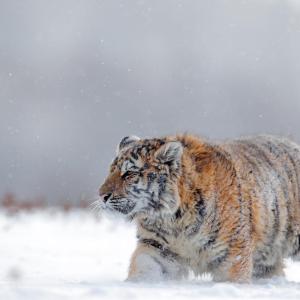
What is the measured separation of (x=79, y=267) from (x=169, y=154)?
2187mm

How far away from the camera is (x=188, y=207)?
6.56 m

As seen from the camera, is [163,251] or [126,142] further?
[126,142]

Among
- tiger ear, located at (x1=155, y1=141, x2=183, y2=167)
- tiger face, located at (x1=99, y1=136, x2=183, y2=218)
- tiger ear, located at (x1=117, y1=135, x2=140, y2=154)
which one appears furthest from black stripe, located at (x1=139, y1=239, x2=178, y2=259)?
tiger ear, located at (x1=117, y1=135, x2=140, y2=154)

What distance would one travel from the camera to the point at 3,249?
944 centimetres

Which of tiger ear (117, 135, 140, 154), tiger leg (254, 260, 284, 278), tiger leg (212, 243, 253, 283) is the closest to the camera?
tiger leg (212, 243, 253, 283)

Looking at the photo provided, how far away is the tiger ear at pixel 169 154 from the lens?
6660 mm

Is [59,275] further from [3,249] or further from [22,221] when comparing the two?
[22,221]

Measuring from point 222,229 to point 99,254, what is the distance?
3.70 meters

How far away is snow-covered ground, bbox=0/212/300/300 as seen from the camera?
443cm

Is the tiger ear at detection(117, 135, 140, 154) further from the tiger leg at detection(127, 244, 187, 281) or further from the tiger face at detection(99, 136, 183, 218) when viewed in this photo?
the tiger leg at detection(127, 244, 187, 281)

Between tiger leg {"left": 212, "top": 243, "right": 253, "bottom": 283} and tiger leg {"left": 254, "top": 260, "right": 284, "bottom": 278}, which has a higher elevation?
A: tiger leg {"left": 212, "top": 243, "right": 253, "bottom": 283}

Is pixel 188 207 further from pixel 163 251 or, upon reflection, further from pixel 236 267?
pixel 236 267

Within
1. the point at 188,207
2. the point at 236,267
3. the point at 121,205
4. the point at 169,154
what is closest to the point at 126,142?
the point at 169,154

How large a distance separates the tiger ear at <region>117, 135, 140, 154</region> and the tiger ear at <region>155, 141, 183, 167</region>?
1.31 feet
